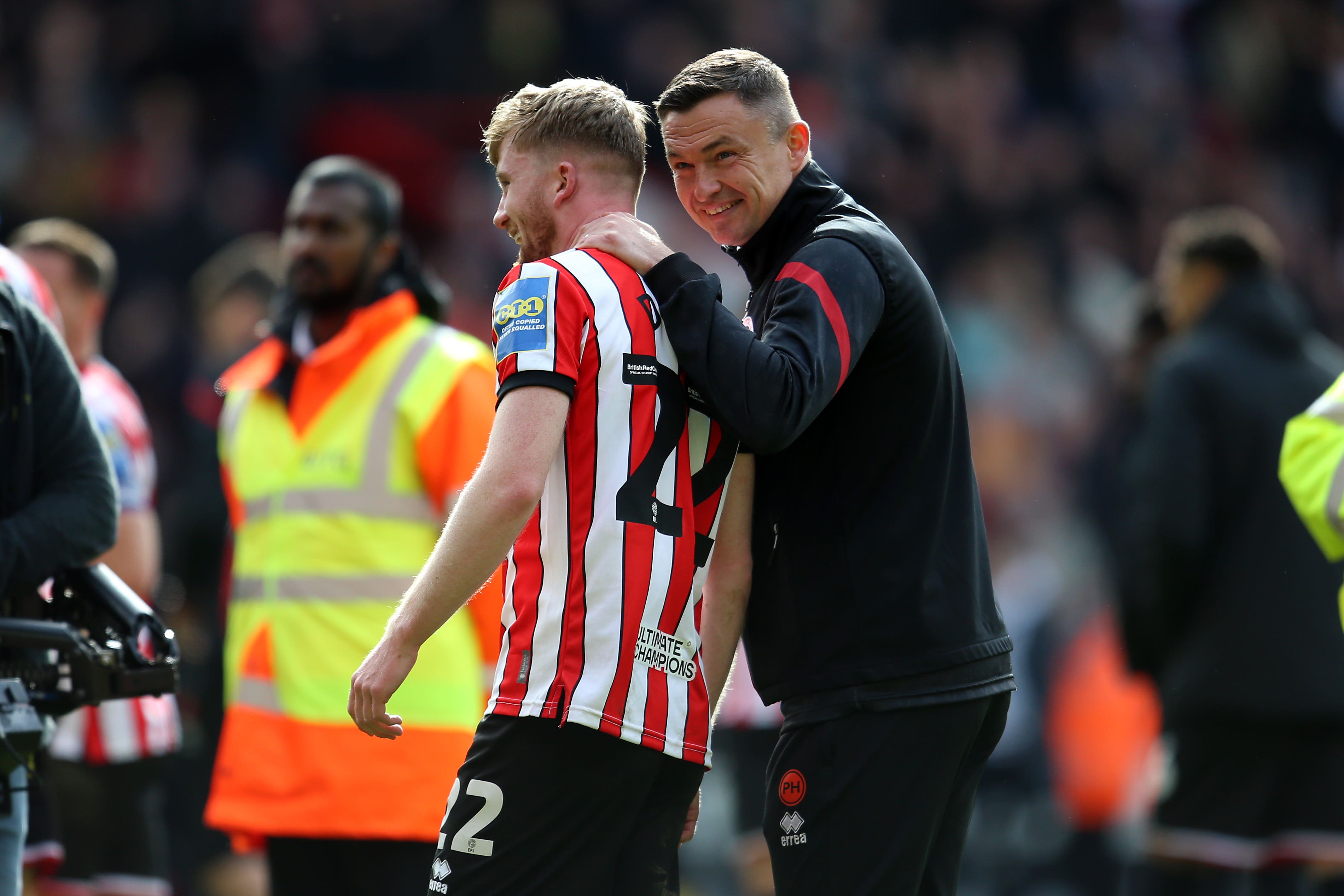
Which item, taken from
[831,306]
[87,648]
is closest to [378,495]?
[87,648]

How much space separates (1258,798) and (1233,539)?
90 cm

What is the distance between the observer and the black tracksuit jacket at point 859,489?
10.1 feet

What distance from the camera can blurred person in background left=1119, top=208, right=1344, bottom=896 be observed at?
18.2ft

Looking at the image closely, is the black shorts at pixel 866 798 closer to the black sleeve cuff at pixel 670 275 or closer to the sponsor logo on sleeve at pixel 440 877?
the sponsor logo on sleeve at pixel 440 877

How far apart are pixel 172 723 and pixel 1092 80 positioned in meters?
10.9

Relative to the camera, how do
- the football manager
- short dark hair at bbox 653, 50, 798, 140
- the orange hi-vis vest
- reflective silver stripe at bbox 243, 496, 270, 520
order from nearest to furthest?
1. the football manager
2. short dark hair at bbox 653, 50, 798, 140
3. the orange hi-vis vest
4. reflective silver stripe at bbox 243, 496, 270, 520

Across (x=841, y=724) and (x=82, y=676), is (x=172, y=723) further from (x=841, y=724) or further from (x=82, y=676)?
(x=841, y=724)

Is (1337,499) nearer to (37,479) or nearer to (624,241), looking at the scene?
(624,241)

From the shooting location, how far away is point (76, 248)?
599cm

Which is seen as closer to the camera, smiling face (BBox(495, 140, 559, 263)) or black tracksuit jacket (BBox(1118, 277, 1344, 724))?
smiling face (BBox(495, 140, 559, 263))

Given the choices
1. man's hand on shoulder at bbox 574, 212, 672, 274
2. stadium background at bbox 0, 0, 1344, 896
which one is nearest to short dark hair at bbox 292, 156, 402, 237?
man's hand on shoulder at bbox 574, 212, 672, 274

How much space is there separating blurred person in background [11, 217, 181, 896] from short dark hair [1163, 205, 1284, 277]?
3993mm

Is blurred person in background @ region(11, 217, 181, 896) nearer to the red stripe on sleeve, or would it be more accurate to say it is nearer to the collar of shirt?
the collar of shirt

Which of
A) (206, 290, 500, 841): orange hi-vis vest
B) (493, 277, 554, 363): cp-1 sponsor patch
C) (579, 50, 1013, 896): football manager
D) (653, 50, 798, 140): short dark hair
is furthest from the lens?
(206, 290, 500, 841): orange hi-vis vest
